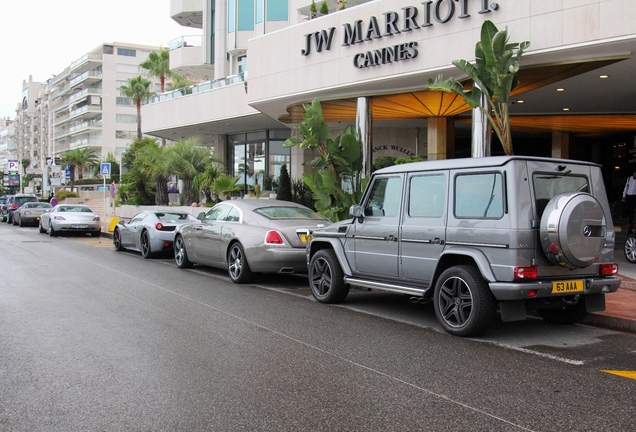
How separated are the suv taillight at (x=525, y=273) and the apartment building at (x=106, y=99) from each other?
291ft

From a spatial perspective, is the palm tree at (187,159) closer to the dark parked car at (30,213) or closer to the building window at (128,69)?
the dark parked car at (30,213)

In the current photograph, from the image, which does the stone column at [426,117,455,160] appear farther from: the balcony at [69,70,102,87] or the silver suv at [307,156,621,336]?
the balcony at [69,70,102,87]

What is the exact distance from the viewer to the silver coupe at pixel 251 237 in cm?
1060

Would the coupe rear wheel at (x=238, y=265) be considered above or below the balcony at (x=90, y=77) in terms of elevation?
below

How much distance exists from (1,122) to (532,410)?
720 ft

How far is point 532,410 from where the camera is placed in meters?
4.51

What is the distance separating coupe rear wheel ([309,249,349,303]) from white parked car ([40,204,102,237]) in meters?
17.1

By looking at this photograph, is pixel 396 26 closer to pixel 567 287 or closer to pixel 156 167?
pixel 567 287

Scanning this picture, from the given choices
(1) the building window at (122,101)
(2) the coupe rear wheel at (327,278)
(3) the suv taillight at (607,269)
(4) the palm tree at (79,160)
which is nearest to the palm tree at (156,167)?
(2) the coupe rear wheel at (327,278)

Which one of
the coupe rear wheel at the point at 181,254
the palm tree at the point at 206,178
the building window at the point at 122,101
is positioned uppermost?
the building window at the point at 122,101

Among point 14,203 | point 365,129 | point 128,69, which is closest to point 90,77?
point 128,69

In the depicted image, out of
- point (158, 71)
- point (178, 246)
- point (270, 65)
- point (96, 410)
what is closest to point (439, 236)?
point (96, 410)

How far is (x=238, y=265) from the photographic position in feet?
36.8

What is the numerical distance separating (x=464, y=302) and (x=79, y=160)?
8595 cm
